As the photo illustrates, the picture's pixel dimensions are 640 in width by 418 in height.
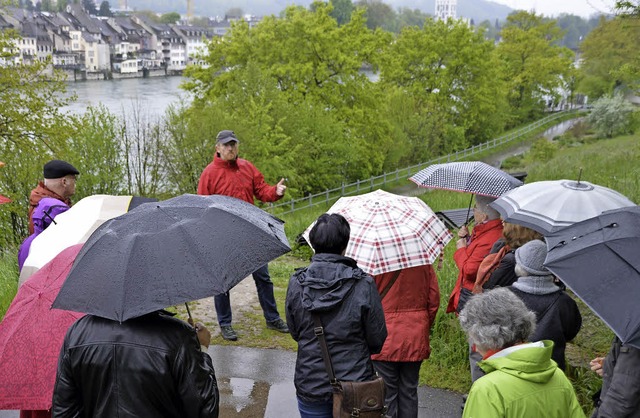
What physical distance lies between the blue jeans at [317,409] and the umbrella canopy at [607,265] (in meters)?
1.37

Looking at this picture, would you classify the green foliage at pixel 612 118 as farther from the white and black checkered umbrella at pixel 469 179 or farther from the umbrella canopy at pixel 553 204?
the umbrella canopy at pixel 553 204

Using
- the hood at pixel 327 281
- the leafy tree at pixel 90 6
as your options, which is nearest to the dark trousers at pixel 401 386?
the hood at pixel 327 281

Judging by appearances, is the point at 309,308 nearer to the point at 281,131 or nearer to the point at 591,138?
the point at 281,131

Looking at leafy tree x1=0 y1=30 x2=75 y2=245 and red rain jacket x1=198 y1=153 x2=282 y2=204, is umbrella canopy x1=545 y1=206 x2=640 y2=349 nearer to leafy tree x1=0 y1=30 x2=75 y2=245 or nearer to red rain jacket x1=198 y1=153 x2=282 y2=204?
red rain jacket x1=198 y1=153 x2=282 y2=204

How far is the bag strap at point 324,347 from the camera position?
3148 mm

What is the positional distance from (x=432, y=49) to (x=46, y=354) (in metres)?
34.1

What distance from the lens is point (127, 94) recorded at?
6169 cm

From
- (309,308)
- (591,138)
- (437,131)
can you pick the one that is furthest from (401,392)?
(591,138)

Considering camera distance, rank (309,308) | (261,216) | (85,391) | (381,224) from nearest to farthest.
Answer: (85,391)
(309,308)
(261,216)
(381,224)

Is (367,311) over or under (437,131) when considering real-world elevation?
over

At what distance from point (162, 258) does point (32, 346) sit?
2.53ft

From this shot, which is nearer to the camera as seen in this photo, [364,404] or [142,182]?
[364,404]

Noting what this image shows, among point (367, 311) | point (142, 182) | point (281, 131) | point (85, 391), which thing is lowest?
point (142, 182)

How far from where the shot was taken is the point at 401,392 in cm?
405
